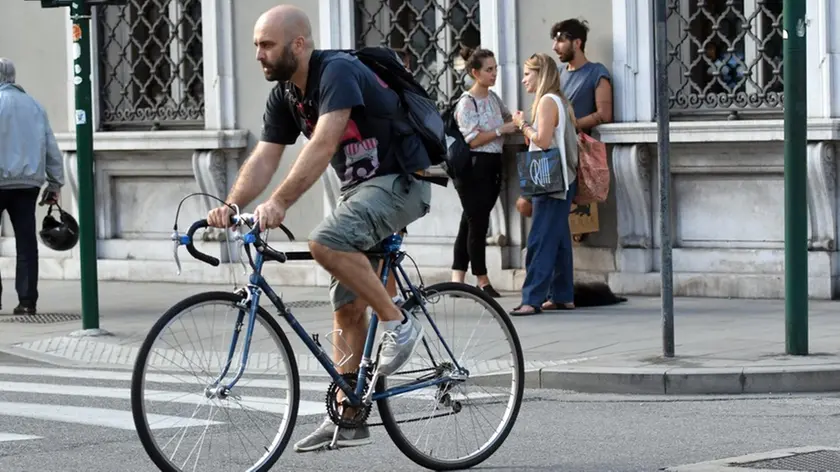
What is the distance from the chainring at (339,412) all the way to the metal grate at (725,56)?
682 cm

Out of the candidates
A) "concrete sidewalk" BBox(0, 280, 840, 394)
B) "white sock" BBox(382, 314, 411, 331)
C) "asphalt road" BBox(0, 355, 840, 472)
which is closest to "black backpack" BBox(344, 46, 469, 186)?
"white sock" BBox(382, 314, 411, 331)

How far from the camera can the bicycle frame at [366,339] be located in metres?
5.88

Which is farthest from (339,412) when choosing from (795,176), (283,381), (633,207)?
(633,207)

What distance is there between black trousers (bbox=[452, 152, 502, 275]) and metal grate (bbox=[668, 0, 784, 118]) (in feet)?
4.66

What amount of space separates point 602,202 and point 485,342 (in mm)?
6445

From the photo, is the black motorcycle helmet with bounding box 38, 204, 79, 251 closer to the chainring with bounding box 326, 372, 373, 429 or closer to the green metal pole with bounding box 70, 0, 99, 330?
the green metal pole with bounding box 70, 0, 99, 330

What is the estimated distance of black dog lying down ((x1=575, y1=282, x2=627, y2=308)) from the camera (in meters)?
12.2

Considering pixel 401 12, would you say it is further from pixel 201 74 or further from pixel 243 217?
pixel 243 217

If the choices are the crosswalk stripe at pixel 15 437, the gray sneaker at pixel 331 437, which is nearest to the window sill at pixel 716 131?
the crosswalk stripe at pixel 15 437

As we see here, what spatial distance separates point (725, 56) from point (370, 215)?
7.00m

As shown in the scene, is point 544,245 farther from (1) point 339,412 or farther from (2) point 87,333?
(1) point 339,412

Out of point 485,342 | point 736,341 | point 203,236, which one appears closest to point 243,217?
point 485,342

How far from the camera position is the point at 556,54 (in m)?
13.1

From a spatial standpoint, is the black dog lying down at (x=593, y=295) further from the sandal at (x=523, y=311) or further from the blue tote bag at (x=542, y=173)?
the blue tote bag at (x=542, y=173)
